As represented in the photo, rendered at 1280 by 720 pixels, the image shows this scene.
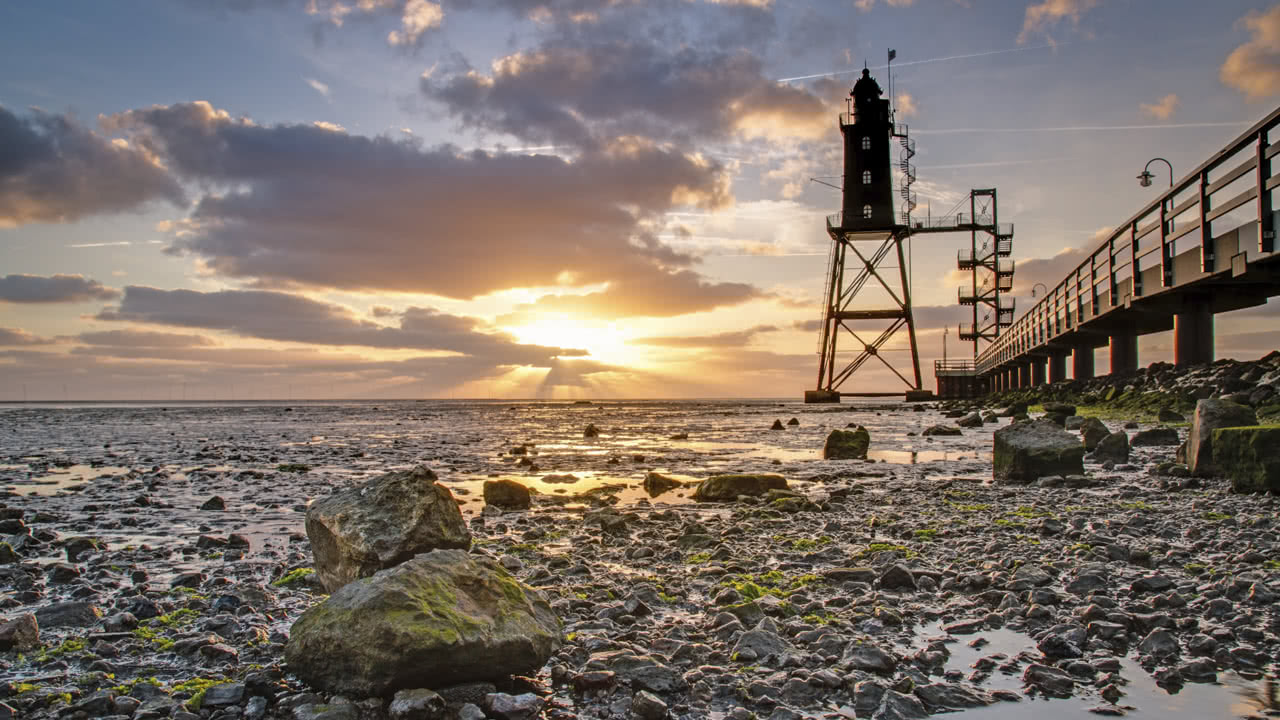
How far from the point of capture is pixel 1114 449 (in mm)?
10047

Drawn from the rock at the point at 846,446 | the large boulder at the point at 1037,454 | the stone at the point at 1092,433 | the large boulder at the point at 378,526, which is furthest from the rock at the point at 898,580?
the rock at the point at 846,446

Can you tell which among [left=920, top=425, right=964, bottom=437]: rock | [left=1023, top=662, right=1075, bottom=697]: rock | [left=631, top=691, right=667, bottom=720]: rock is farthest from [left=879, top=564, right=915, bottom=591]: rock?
[left=920, top=425, right=964, bottom=437]: rock

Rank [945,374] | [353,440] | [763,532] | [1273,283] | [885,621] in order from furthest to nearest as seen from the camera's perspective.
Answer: [945,374], [353,440], [1273,283], [763,532], [885,621]

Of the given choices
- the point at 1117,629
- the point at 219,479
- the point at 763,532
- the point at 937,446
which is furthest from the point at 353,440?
the point at 1117,629

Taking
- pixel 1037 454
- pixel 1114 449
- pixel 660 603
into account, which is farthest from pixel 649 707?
pixel 1114 449

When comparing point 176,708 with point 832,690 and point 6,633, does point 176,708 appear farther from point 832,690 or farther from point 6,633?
point 832,690

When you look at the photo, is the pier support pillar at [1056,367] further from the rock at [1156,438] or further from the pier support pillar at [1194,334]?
the rock at [1156,438]

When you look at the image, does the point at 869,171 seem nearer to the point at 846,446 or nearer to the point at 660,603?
the point at 846,446

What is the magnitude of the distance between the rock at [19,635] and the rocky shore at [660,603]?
1cm

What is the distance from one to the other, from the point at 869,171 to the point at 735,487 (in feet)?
157

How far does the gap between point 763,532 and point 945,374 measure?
62421 mm

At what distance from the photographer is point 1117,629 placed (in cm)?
355

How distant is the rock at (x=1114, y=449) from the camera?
9.93 metres

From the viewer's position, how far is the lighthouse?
167ft
